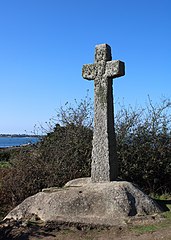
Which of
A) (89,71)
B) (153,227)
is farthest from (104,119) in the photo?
(153,227)

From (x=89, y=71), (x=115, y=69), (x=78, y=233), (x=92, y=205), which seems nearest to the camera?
(x=78, y=233)

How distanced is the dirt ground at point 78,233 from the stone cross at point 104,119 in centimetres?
182

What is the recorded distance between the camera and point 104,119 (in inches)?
318

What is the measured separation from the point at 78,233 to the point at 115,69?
3.75 meters

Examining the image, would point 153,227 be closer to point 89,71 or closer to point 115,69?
point 115,69

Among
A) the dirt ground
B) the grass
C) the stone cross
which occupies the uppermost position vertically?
the stone cross

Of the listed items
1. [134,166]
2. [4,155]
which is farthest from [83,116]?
[4,155]

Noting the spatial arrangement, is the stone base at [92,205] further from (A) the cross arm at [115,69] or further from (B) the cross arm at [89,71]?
(B) the cross arm at [89,71]

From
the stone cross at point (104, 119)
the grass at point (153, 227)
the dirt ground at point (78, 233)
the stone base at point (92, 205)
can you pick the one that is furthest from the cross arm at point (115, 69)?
the dirt ground at point (78, 233)

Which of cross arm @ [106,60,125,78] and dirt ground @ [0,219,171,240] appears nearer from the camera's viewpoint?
dirt ground @ [0,219,171,240]

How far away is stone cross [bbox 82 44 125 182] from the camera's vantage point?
26.1ft

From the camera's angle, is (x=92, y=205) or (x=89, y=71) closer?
(x=92, y=205)

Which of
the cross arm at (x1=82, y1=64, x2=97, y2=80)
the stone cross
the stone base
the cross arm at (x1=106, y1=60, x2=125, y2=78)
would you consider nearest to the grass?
the stone base

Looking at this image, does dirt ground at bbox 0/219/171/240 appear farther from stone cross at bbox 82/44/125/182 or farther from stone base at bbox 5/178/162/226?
stone cross at bbox 82/44/125/182
